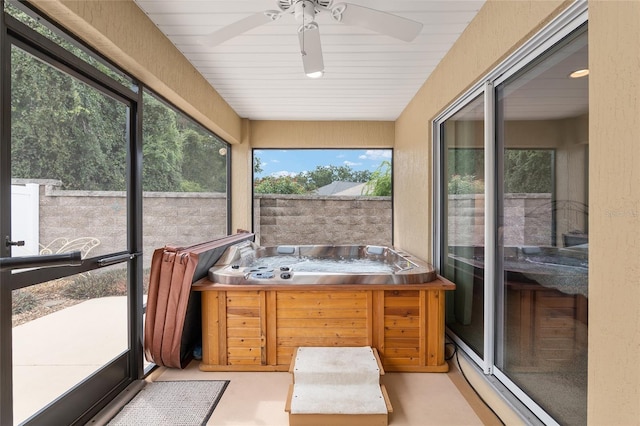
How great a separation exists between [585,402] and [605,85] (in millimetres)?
1102

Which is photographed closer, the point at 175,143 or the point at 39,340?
the point at 39,340

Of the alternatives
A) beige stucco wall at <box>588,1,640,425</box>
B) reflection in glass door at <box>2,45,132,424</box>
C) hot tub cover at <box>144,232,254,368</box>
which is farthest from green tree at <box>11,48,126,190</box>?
beige stucco wall at <box>588,1,640,425</box>

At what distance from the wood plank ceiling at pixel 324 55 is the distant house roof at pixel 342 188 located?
3.93ft

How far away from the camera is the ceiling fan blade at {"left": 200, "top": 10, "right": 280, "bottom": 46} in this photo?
1.46 meters

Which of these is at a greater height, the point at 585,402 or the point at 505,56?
the point at 505,56

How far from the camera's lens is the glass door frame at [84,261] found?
3.78ft

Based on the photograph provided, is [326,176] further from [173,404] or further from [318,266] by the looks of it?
[173,404]

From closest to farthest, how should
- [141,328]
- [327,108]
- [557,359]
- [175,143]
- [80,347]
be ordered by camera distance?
[557,359] < [80,347] < [141,328] < [175,143] < [327,108]

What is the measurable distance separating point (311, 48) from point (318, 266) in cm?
209

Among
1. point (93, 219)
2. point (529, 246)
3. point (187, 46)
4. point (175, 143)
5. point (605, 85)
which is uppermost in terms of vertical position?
point (187, 46)

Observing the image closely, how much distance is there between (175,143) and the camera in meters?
2.97

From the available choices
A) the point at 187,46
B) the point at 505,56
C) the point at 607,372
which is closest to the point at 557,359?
the point at 607,372

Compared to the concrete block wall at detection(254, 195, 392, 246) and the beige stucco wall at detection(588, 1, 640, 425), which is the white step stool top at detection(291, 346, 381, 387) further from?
the concrete block wall at detection(254, 195, 392, 246)

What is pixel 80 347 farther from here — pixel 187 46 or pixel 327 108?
pixel 327 108
